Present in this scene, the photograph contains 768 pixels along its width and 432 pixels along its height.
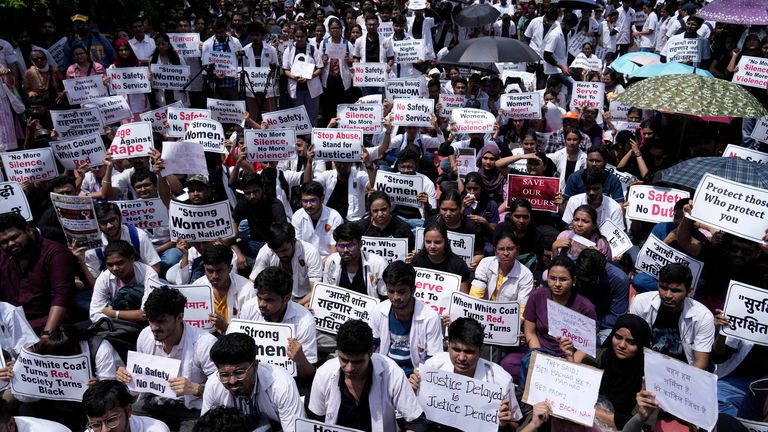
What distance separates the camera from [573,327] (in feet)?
18.1

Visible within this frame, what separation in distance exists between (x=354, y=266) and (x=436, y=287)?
906mm

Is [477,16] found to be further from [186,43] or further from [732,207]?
[732,207]

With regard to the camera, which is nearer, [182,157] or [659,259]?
[659,259]

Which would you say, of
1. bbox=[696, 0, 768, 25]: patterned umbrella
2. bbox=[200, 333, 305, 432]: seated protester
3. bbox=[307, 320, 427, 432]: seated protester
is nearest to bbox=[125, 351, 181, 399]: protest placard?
bbox=[200, 333, 305, 432]: seated protester

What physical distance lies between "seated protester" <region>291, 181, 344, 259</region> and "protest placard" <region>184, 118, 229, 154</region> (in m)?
1.99

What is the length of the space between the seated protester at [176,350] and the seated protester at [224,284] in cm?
74

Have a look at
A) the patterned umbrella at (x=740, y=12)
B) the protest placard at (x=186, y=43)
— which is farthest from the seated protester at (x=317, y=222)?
the patterned umbrella at (x=740, y=12)

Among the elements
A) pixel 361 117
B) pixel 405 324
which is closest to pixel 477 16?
pixel 361 117

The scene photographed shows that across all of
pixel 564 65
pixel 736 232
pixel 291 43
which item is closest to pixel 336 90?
pixel 291 43

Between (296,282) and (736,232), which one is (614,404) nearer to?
(736,232)

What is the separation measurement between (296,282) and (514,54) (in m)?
6.54

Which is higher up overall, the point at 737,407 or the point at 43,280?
the point at 43,280

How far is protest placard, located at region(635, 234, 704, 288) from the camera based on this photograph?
255 inches

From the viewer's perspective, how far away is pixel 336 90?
1377cm
